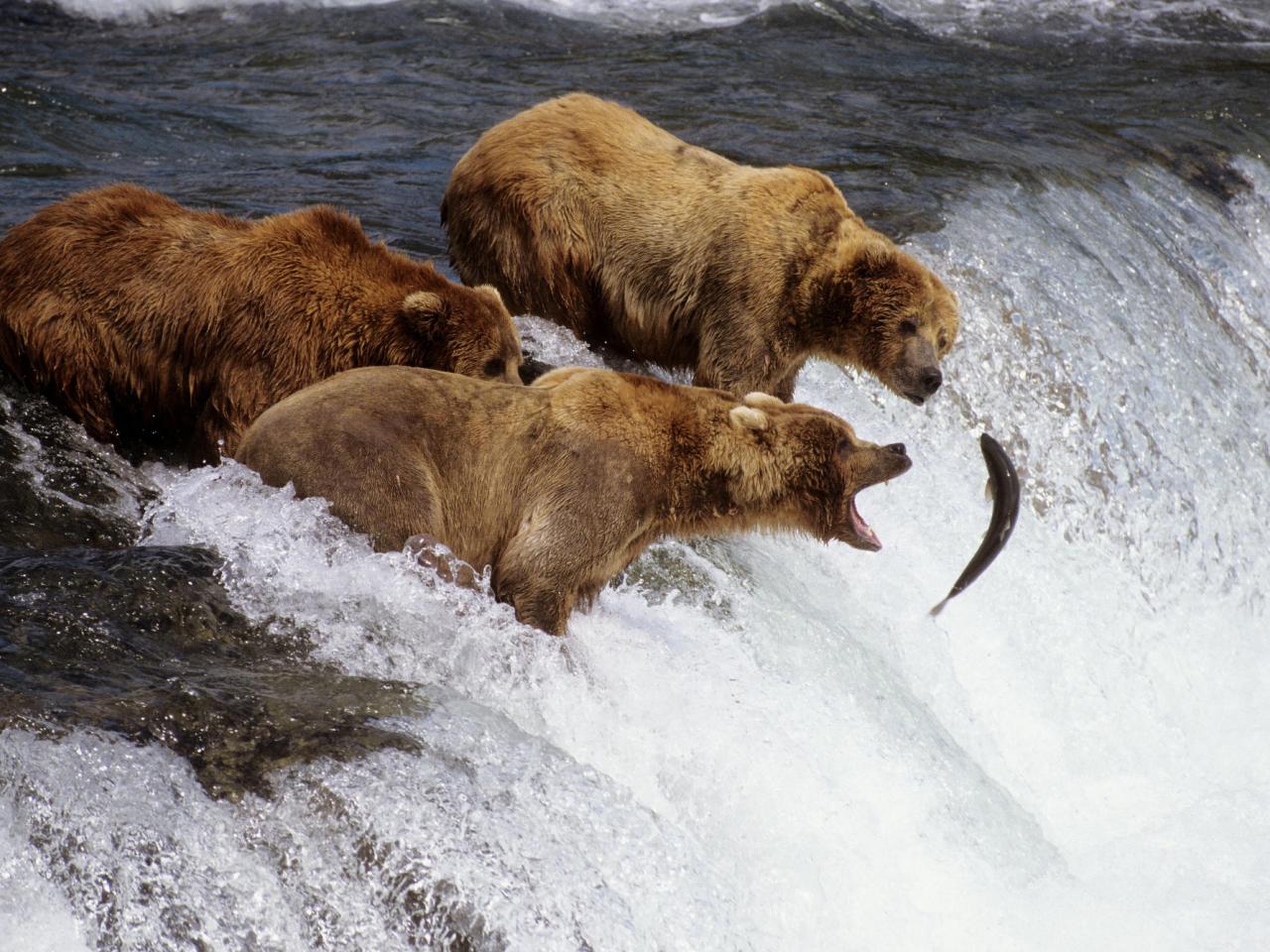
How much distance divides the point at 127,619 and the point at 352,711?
27.6 inches

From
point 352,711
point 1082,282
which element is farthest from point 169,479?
point 1082,282

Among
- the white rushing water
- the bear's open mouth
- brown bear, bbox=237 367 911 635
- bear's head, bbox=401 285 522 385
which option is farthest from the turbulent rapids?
bear's head, bbox=401 285 522 385

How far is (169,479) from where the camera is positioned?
5258mm

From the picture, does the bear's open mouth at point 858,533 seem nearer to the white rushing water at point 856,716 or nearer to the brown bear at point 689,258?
the white rushing water at point 856,716

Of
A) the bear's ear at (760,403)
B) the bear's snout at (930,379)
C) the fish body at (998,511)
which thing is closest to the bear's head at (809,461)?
the bear's ear at (760,403)

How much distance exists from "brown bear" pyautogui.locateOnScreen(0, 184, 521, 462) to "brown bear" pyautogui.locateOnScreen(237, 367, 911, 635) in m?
0.48

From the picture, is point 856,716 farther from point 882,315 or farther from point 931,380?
point 882,315

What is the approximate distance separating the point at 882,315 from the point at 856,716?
1.89 meters

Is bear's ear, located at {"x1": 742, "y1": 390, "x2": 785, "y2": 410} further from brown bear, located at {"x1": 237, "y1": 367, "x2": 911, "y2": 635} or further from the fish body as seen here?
the fish body

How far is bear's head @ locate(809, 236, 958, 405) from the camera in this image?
251 inches

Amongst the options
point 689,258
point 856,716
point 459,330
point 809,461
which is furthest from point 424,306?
point 856,716

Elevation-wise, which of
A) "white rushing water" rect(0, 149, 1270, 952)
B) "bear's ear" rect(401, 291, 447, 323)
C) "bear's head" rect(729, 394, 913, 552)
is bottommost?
"white rushing water" rect(0, 149, 1270, 952)

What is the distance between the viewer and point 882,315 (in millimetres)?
6383

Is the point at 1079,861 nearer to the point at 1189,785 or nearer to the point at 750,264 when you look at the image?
the point at 1189,785
